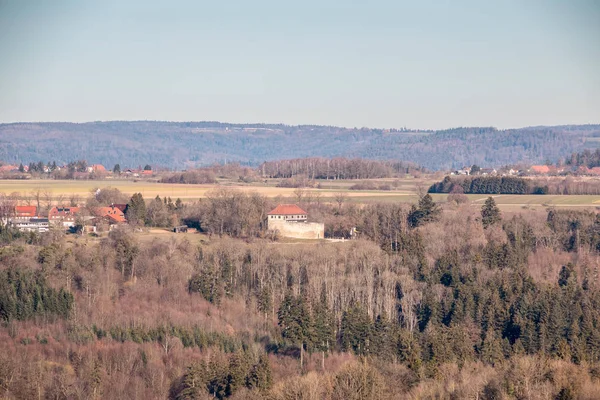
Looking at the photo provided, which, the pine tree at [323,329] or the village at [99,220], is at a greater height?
the village at [99,220]

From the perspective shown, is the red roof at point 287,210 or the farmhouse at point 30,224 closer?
the farmhouse at point 30,224

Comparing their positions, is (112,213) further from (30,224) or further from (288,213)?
(288,213)

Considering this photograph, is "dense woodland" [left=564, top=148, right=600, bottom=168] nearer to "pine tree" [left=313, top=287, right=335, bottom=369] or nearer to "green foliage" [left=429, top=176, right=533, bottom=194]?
"green foliage" [left=429, top=176, right=533, bottom=194]

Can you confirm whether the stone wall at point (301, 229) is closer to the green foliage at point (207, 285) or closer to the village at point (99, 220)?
the village at point (99, 220)

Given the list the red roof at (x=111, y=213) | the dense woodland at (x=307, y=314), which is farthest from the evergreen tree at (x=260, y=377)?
the red roof at (x=111, y=213)

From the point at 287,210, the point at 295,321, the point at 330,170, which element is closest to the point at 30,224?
the point at 287,210

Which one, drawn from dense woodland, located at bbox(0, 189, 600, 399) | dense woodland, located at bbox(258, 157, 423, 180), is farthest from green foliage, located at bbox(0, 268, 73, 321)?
dense woodland, located at bbox(258, 157, 423, 180)
